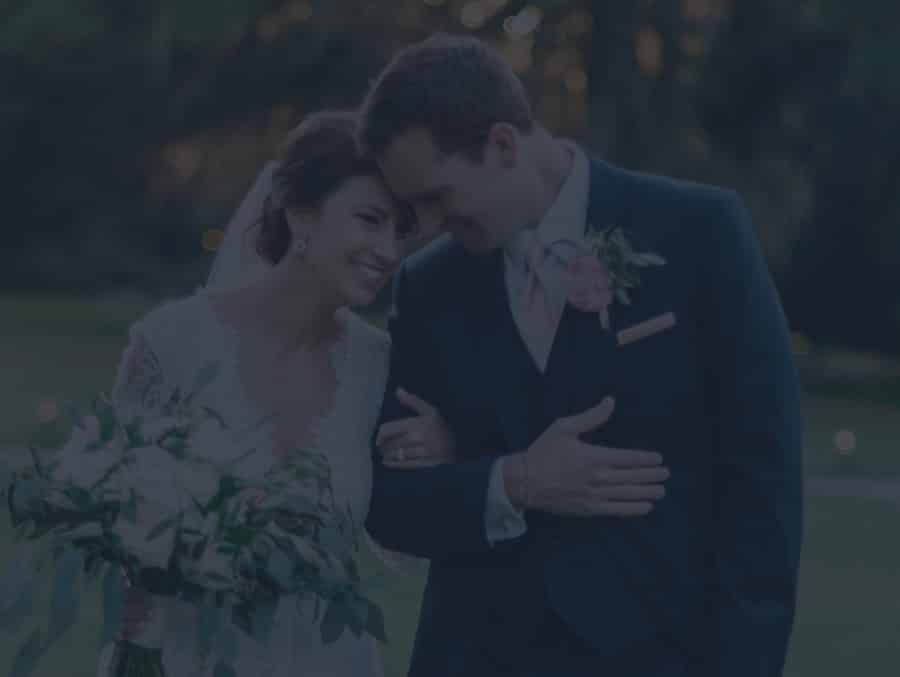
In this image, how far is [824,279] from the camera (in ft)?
83.7

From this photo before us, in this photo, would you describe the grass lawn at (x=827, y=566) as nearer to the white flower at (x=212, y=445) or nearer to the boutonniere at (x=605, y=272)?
the white flower at (x=212, y=445)

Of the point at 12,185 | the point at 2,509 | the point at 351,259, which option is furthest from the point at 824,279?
the point at 351,259

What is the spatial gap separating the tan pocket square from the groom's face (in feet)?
1.00

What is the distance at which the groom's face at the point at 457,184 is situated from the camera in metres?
3.72

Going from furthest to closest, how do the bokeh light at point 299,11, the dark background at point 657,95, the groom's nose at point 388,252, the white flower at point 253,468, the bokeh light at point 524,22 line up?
the bokeh light at point 299,11, the dark background at point 657,95, the bokeh light at point 524,22, the groom's nose at point 388,252, the white flower at point 253,468

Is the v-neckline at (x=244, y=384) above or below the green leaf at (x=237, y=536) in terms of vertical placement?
above

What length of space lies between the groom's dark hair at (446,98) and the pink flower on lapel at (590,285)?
0.95ft

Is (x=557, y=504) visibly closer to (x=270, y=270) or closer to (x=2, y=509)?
(x=270, y=270)

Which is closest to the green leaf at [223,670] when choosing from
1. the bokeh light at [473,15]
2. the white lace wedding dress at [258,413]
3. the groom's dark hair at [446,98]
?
the white lace wedding dress at [258,413]

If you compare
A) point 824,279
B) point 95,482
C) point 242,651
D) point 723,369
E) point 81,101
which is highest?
point 81,101

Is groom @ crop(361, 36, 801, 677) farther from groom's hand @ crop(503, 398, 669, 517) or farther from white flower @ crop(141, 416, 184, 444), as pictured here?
white flower @ crop(141, 416, 184, 444)

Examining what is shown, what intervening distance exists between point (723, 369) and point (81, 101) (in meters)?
31.3

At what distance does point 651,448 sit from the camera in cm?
374

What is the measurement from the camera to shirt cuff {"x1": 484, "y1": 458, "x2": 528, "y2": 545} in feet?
12.4
